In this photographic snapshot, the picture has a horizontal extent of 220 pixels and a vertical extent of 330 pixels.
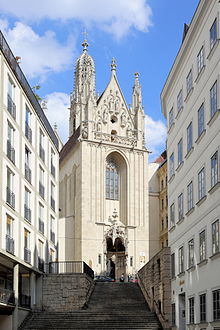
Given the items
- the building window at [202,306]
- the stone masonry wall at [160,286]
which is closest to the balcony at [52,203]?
the stone masonry wall at [160,286]

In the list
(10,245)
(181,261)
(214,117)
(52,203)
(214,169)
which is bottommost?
(181,261)

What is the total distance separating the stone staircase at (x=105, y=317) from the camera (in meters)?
Answer: 33.4

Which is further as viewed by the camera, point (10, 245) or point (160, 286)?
point (160, 286)

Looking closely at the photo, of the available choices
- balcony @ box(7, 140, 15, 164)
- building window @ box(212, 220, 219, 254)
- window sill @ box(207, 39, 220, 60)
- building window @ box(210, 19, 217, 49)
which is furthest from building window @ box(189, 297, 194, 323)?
balcony @ box(7, 140, 15, 164)

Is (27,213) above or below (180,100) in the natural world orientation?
below

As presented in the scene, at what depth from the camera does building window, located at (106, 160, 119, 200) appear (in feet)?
213

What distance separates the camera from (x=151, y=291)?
3638 cm

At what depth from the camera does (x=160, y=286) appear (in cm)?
3284

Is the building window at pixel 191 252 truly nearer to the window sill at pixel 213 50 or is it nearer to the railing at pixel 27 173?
the window sill at pixel 213 50

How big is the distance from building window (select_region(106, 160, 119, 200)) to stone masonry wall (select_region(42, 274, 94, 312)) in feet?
86.4

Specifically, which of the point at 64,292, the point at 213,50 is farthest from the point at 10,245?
the point at 213,50

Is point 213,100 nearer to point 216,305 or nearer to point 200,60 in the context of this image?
point 200,60

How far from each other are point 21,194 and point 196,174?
11.6 metres

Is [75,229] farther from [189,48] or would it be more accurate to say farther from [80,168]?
[189,48]
